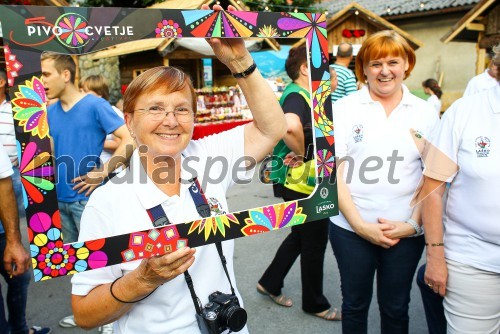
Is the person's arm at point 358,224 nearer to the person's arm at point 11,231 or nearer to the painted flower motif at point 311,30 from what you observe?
the painted flower motif at point 311,30

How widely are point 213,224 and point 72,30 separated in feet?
2.17

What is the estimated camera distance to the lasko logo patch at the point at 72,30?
1.03 m

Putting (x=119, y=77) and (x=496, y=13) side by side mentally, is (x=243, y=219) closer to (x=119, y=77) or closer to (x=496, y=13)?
(x=119, y=77)

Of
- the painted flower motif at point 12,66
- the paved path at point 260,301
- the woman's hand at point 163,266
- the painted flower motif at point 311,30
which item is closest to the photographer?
the painted flower motif at point 12,66

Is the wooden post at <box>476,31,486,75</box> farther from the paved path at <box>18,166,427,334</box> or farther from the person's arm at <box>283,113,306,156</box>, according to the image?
the person's arm at <box>283,113,306,156</box>

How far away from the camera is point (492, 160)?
1.57 metres

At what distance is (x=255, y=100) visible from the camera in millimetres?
1446

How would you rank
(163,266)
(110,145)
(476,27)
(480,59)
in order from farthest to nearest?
(480,59) → (476,27) → (110,145) → (163,266)

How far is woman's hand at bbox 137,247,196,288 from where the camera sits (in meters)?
1.12

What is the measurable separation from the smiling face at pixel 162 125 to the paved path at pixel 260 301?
3.88 ft

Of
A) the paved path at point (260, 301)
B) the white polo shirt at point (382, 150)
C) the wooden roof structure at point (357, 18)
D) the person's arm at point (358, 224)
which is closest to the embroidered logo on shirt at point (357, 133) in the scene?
the white polo shirt at point (382, 150)

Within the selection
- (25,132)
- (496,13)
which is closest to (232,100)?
(25,132)

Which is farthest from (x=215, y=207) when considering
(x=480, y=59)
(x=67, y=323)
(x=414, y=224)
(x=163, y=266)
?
(x=480, y=59)

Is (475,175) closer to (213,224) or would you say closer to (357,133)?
(357,133)
